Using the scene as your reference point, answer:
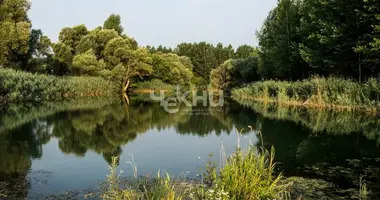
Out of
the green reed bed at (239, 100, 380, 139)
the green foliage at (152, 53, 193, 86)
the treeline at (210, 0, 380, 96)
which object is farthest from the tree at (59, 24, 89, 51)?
the green reed bed at (239, 100, 380, 139)

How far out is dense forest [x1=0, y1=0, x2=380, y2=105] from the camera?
21.3 m

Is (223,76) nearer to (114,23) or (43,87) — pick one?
(114,23)

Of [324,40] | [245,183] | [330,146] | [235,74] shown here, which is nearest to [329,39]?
[324,40]

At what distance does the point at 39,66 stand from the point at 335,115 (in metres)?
32.3

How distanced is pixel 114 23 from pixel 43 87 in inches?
1119

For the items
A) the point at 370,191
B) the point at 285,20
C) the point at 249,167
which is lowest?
the point at 370,191

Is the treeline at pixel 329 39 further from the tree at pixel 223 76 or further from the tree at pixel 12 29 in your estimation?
the tree at pixel 12 29

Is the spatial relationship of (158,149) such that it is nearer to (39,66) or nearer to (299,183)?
(299,183)

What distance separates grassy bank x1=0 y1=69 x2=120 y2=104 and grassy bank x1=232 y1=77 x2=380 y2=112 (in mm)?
18939

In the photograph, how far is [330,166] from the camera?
7.51 meters

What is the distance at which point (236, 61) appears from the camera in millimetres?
47094

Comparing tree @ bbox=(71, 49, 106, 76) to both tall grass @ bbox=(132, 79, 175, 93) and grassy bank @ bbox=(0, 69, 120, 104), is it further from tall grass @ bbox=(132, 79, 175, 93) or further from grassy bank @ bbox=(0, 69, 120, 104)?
tall grass @ bbox=(132, 79, 175, 93)

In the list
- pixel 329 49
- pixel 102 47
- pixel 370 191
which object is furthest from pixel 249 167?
pixel 102 47

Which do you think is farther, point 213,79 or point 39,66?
point 213,79
